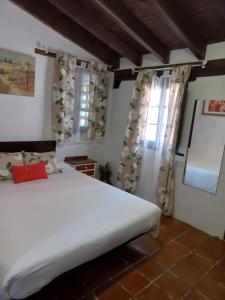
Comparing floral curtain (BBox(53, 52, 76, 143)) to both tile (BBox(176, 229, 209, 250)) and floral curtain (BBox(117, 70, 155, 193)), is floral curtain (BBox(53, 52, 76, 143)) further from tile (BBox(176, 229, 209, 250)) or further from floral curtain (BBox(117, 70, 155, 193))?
tile (BBox(176, 229, 209, 250))

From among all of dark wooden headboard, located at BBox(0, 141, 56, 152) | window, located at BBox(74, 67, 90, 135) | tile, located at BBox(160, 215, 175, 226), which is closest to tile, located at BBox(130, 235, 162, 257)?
tile, located at BBox(160, 215, 175, 226)

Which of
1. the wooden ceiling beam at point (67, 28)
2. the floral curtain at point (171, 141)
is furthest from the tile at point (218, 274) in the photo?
the wooden ceiling beam at point (67, 28)

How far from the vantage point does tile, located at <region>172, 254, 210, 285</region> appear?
81.1 inches

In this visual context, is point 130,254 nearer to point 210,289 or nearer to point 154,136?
point 210,289

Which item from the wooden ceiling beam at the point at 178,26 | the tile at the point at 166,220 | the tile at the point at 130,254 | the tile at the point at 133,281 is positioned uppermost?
the wooden ceiling beam at the point at 178,26

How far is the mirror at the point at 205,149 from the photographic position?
9.07 feet

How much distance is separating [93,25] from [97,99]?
1203 mm

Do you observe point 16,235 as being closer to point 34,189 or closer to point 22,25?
point 34,189

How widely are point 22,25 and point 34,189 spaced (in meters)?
2.21

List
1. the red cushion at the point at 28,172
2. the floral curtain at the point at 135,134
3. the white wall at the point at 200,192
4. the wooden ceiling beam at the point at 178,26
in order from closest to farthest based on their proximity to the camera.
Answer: the wooden ceiling beam at the point at 178,26, the red cushion at the point at 28,172, the white wall at the point at 200,192, the floral curtain at the point at 135,134

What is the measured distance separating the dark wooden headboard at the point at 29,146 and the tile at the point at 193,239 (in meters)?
2.27

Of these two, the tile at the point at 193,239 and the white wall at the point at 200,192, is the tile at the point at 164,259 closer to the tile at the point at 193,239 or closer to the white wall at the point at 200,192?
the tile at the point at 193,239

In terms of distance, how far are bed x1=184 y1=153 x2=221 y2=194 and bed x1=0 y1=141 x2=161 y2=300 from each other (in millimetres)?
1044

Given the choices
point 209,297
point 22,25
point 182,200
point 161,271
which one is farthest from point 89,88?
point 209,297
